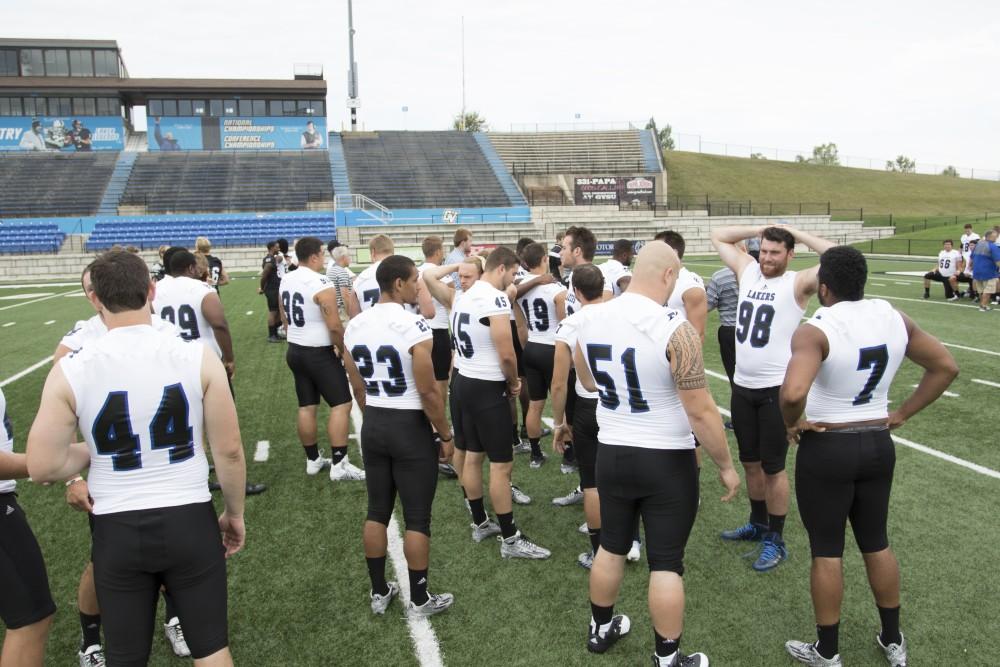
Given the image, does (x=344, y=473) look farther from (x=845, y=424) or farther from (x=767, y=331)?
(x=845, y=424)

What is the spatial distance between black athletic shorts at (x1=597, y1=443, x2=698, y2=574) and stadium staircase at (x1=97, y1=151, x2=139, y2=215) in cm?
4462

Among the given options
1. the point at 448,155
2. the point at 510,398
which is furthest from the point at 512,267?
the point at 448,155

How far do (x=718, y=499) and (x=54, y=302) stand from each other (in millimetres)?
22426

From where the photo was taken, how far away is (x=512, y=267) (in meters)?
5.47

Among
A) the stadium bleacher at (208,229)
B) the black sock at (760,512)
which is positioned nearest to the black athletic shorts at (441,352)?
the black sock at (760,512)

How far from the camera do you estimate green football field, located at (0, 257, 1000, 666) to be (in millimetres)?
4043

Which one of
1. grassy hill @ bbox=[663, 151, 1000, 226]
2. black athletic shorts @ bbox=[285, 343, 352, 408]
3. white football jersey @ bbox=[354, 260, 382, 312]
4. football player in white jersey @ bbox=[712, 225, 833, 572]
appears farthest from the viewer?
grassy hill @ bbox=[663, 151, 1000, 226]

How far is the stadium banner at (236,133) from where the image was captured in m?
48.5

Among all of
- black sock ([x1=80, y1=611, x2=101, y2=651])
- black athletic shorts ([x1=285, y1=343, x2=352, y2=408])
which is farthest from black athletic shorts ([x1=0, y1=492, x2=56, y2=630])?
black athletic shorts ([x1=285, y1=343, x2=352, y2=408])

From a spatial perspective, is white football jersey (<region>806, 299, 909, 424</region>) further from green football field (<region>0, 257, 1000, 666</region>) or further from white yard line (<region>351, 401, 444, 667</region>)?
white yard line (<region>351, 401, 444, 667</region>)

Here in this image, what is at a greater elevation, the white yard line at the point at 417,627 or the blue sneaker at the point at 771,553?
the blue sneaker at the point at 771,553

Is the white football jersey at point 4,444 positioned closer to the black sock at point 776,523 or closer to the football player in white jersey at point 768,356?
the football player in white jersey at point 768,356

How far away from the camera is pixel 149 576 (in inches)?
110

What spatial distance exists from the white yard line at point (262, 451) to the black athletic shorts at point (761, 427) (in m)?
5.00
